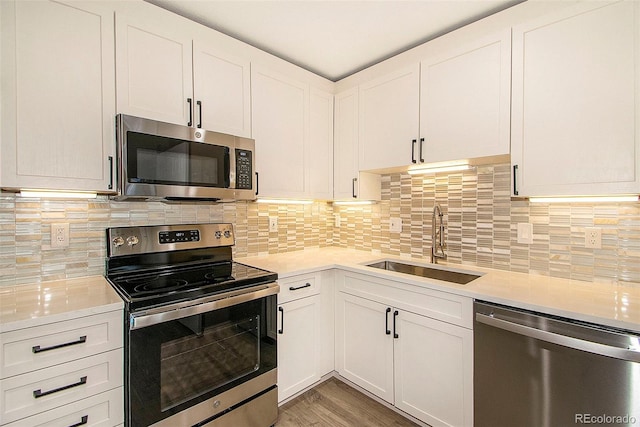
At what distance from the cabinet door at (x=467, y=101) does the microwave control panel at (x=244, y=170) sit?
1108 mm

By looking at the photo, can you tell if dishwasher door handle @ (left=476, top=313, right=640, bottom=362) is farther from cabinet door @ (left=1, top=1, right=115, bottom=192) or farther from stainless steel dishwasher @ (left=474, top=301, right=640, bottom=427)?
cabinet door @ (left=1, top=1, right=115, bottom=192)

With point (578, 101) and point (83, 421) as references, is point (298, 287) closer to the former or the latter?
point (83, 421)

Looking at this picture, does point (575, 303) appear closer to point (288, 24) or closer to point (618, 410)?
point (618, 410)

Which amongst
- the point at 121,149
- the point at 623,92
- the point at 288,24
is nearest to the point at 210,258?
the point at 121,149

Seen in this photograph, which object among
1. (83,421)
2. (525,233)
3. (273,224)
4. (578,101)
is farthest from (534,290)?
(83,421)

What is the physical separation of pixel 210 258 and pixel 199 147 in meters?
0.74

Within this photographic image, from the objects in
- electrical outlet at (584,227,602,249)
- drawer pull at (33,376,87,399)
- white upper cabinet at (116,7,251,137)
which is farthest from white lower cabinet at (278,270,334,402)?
electrical outlet at (584,227,602,249)

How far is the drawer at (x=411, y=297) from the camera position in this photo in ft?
5.05

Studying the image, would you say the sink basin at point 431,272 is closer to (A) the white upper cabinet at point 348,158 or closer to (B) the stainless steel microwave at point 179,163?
(A) the white upper cabinet at point 348,158

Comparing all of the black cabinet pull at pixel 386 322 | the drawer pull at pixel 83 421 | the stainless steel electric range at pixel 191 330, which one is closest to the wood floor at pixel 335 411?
the stainless steel electric range at pixel 191 330

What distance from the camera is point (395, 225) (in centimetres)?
248

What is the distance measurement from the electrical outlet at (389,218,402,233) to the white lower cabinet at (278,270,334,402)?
0.67m

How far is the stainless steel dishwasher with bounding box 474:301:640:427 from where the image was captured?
43.3 inches

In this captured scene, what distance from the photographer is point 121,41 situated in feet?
4.98
